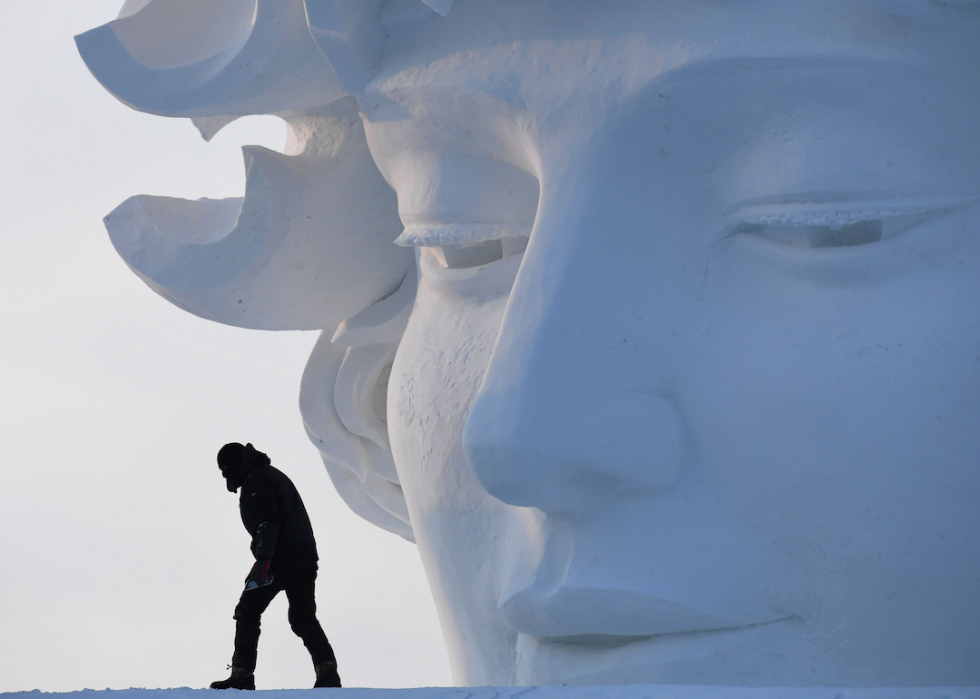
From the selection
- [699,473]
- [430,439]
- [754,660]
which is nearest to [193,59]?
[430,439]

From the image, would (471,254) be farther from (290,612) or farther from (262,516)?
(290,612)

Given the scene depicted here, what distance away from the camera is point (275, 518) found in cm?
215

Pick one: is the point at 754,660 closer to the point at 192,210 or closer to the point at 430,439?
the point at 430,439

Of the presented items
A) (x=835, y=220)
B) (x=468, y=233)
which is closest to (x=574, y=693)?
(x=835, y=220)

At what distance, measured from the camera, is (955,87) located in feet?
5.38

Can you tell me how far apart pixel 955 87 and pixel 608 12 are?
47cm

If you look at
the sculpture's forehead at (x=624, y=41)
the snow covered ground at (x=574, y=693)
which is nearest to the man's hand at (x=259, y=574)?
the sculpture's forehead at (x=624, y=41)

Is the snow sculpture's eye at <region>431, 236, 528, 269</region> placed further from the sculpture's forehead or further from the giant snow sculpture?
the sculpture's forehead

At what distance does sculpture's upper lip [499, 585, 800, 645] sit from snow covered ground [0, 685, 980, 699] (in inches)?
17.5

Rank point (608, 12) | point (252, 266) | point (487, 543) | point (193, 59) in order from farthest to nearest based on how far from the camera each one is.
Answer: point (252, 266) → point (193, 59) → point (487, 543) → point (608, 12)

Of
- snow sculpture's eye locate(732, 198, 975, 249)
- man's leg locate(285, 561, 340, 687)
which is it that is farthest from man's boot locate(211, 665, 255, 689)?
snow sculpture's eye locate(732, 198, 975, 249)

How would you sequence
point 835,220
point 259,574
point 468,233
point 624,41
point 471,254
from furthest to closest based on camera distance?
point 259,574, point 471,254, point 468,233, point 624,41, point 835,220

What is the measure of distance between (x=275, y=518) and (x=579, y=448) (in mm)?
743

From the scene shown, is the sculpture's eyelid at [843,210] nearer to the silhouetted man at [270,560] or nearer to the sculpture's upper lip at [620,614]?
the sculpture's upper lip at [620,614]
